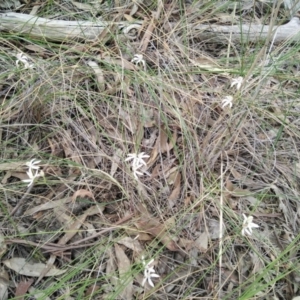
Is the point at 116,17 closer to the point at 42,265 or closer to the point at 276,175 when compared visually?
the point at 276,175

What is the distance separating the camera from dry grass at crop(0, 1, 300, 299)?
56.9 inches

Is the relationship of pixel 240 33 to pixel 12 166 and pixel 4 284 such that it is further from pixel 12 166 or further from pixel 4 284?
pixel 4 284

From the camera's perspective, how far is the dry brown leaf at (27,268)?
55.8 inches

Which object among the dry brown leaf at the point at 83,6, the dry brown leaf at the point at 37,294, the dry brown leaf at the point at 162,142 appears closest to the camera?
the dry brown leaf at the point at 37,294

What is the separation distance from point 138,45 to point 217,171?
2.32 feet

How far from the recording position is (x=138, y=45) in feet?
6.62

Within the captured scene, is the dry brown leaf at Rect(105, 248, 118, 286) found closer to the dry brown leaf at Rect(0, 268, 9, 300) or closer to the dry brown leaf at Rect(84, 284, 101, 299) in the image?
the dry brown leaf at Rect(84, 284, 101, 299)

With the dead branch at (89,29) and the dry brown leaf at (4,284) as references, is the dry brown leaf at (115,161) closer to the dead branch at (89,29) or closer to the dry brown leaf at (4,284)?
the dry brown leaf at (4,284)

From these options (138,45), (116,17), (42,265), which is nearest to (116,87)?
(138,45)

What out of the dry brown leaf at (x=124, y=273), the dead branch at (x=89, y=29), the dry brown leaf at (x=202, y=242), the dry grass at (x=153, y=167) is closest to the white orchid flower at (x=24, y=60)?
the dry grass at (x=153, y=167)

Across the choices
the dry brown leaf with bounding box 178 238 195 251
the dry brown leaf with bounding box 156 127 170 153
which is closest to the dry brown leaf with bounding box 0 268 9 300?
the dry brown leaf with bounding box 178 238 195 251

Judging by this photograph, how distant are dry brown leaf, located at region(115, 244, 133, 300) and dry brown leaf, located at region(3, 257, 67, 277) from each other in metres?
0.18

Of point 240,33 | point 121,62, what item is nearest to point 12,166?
point 121,62

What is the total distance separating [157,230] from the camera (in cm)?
148
